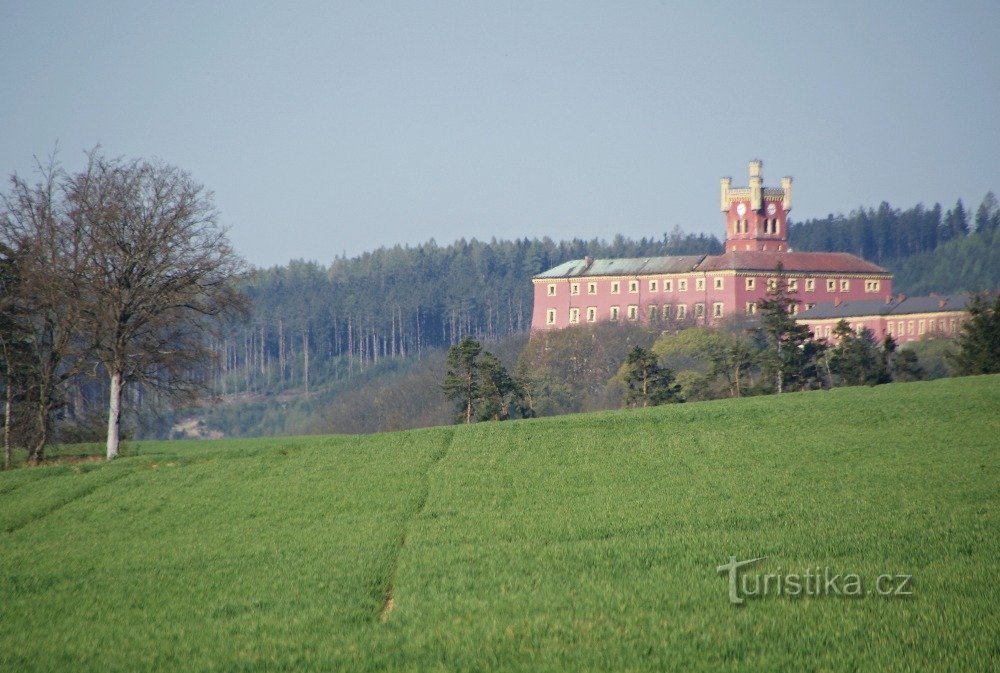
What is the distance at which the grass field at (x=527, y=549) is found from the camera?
15.0 metres

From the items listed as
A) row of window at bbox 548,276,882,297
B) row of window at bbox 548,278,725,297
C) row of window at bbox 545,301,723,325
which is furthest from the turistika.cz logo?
row of window at bbox 548,278,725,297

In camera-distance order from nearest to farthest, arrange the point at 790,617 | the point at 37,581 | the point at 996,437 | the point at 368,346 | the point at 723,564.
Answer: the point at 790,617, the point at 723,564, the point at 37,581, the point at 996,437, the point at 368,346

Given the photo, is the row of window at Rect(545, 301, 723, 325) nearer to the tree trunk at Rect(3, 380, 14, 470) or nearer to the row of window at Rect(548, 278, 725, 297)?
the row of window at Rect(548, 278, 725, 297)

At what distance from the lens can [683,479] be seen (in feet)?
90.2

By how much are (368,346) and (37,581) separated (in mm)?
174135

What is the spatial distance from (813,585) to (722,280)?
127153 millimetres

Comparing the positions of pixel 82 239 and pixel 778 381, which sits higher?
pixel 82 239

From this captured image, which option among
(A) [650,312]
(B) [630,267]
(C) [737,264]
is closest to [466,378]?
(A) [650,312]

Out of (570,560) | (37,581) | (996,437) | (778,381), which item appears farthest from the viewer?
(778,381)

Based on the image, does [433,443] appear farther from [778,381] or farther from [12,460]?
[778,381]

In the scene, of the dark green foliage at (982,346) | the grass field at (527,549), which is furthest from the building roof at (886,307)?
the grass field at (527,549)

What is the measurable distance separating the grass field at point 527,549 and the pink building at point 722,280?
105370 millimetres

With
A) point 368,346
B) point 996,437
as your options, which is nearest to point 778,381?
point 996,437

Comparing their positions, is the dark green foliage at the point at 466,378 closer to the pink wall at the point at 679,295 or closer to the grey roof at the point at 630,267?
the pink wall at the point at 679,295
